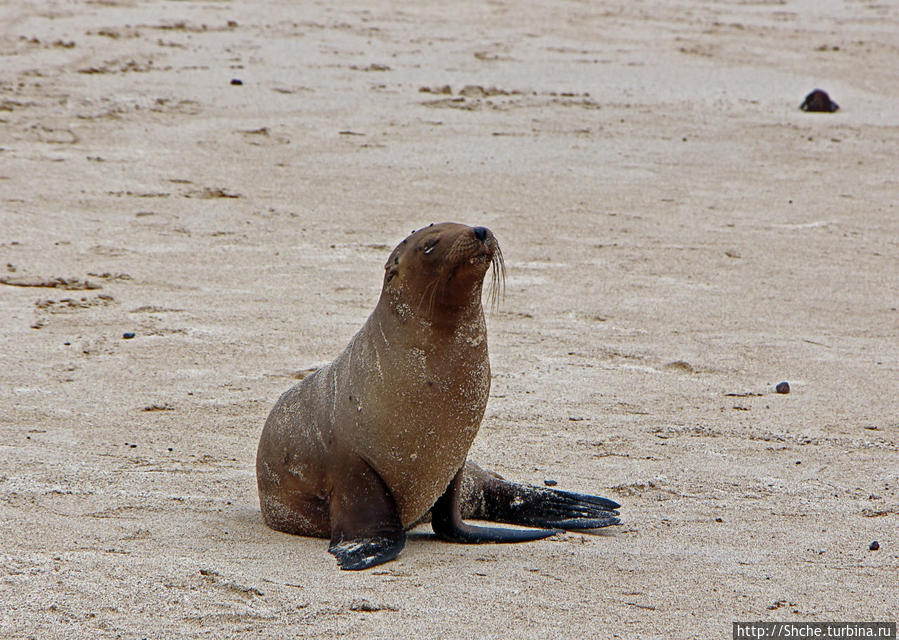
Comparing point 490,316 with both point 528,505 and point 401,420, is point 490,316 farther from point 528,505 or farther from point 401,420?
point 401,420

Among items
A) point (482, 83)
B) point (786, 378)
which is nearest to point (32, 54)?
point (482, 83)

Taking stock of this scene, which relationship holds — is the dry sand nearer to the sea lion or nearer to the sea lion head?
the sea lion

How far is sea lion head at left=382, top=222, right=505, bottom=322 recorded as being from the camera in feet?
11.6

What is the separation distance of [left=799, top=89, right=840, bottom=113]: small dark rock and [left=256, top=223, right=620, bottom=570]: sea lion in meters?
7.18

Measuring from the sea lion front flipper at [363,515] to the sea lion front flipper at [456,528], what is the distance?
20cm

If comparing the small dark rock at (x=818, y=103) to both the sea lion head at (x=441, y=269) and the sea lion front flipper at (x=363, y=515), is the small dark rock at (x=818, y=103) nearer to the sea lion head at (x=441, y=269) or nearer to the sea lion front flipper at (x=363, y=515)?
the sea lion head at (x=441, y=269)

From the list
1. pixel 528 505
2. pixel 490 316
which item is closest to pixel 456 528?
pixel 528 505

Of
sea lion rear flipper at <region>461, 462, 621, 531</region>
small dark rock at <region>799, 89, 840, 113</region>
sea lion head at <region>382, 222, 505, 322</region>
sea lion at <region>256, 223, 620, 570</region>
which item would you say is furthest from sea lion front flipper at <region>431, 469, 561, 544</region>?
small dark rock at <region>799, 89, 840, 113</region>

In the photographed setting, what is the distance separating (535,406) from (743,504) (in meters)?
1.18

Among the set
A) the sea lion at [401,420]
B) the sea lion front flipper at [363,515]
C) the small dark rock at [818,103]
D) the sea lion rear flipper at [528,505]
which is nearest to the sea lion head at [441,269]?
the sea lion at [401,420]

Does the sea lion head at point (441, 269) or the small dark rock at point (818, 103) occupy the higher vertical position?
the small dark rock at point (818, 103)

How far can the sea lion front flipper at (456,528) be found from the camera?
155 inches

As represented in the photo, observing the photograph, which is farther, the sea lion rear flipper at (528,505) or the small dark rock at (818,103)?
the small dark rock at (818,103)

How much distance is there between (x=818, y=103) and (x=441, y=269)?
24.6 ft
